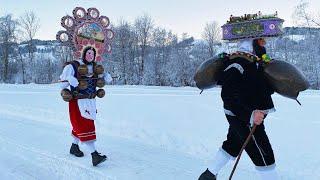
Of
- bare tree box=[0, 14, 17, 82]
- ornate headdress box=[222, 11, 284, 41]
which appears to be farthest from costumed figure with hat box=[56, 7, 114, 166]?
bare tree box=[0, 14, 17, 82]

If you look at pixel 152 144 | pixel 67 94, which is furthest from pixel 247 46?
pixel 152 144

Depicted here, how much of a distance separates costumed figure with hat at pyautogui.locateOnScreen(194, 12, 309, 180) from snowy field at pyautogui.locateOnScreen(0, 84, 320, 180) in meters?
1.06

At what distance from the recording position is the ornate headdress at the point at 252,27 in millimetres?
3635

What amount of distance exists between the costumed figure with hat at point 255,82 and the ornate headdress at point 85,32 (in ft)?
8.01

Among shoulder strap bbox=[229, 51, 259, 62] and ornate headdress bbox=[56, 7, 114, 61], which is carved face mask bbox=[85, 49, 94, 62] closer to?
ornate headdress bbox=[56, 7, 114, 61]

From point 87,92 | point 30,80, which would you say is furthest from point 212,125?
Answer: point 30,80

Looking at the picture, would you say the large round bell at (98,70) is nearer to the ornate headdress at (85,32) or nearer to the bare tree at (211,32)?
the ornate headdress at (85,32)

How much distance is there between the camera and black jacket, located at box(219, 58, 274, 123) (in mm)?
3705

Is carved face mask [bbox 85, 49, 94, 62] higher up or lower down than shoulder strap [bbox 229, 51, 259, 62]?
higher up

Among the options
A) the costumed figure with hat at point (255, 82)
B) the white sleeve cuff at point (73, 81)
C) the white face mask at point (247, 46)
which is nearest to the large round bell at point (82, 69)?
the white sleeve cuff at point (73, 81)

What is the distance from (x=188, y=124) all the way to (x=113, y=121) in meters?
1.65

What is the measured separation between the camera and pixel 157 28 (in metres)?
55.0

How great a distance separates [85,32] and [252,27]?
9.24ft

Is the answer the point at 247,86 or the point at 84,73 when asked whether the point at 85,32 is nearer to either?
the point at 84,73
